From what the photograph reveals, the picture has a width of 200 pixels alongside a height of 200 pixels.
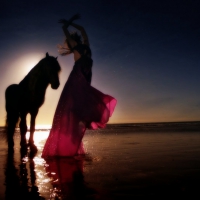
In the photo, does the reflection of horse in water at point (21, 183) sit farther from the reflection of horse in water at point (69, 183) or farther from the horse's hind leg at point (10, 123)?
the horse's hind leg at point (10, 123)

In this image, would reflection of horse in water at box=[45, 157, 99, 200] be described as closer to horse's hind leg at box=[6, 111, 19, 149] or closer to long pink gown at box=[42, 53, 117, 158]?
long pink gown at box=[42, 53, 117, 158]

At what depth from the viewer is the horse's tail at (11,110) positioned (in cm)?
635

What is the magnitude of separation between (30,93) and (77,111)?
4.79 feet

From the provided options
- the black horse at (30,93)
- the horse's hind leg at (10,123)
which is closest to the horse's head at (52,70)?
the black horse at (30,93)

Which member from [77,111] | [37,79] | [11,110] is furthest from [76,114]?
[11,110]

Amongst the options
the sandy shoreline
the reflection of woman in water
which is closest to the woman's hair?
the reflection of woman in water

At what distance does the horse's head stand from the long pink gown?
0.39 meters

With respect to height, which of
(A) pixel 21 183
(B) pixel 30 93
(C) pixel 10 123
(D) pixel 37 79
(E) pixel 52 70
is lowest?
(A) pixel 21 183

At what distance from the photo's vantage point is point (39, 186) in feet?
8.89

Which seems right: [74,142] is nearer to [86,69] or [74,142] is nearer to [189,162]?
[86,69]

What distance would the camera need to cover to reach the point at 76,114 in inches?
214

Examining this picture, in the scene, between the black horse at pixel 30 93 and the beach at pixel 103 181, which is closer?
the beach at pixel 103 181

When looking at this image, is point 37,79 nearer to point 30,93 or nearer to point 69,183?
point 30,93

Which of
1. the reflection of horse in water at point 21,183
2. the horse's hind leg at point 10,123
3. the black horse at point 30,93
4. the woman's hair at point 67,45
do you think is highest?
the woman's hair at point 67,45
